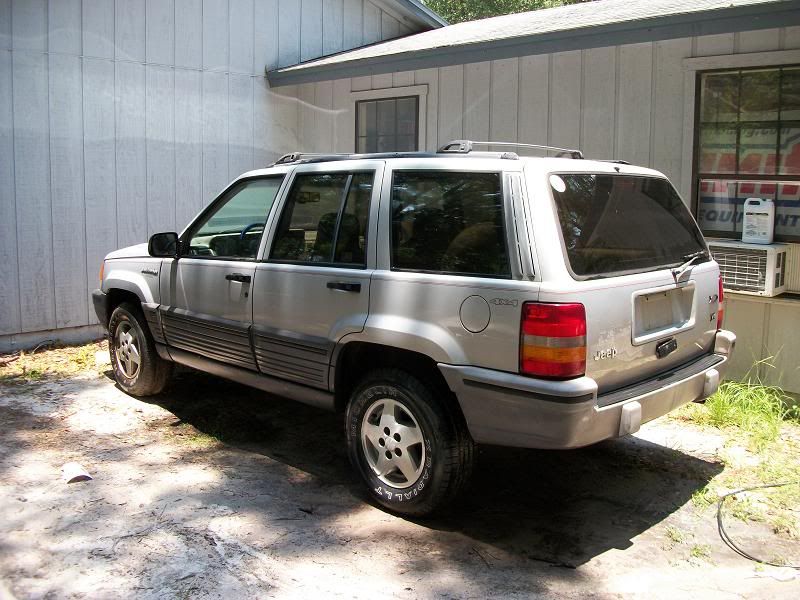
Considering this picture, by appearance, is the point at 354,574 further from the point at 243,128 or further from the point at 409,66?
the point at 243,128

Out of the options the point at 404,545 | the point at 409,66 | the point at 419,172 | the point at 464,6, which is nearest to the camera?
the point at 404,545

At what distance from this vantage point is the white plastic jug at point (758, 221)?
6340 mm

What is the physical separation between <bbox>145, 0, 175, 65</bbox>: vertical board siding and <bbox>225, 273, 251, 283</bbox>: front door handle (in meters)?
4.71

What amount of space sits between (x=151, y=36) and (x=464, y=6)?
23.2 m

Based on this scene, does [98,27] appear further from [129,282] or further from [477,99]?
[477,99]

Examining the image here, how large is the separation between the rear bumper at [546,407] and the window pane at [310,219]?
4.18ft

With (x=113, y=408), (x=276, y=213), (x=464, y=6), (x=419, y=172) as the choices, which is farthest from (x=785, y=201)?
(x=464, y=6)

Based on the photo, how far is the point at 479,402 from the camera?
3.87 m

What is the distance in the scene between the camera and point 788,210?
20.9 feet

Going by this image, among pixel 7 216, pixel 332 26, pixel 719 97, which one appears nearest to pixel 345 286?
pixel 719 97

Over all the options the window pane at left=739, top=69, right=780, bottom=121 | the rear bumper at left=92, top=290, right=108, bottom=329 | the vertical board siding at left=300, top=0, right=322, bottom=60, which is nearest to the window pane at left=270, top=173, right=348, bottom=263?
the rear bumper at left=92, top=290, right=108, bottom=329

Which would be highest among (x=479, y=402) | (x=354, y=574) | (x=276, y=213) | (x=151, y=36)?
(x=151, y=36)

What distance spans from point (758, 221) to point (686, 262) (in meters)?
2.28

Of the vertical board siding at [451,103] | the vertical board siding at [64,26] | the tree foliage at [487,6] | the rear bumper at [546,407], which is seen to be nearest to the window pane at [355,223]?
the rear bumper at [546,407]
